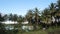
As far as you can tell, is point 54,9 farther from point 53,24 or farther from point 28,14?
point 28,14

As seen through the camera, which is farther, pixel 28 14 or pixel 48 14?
pixel 28 14

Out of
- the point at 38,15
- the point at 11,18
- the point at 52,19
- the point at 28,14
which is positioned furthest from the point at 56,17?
the point at 11,18

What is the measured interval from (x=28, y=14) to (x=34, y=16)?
2065 millimetres

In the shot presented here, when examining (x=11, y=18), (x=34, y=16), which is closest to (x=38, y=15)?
(x=34, y=16)

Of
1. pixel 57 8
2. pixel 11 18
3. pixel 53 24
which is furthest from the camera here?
pixel 11 18

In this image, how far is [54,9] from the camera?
4397cm

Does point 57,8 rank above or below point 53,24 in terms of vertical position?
above

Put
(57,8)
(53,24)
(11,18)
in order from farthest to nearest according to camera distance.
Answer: (11,18) < (53,24) < (57,8)

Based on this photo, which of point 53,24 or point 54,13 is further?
point 53,24

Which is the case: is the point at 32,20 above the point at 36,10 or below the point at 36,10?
below

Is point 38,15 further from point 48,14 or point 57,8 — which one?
point 57,8

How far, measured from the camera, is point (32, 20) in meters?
49.1

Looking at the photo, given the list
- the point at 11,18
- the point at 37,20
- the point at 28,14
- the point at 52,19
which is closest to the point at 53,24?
the point at 52,19

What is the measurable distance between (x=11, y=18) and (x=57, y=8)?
4203cm
